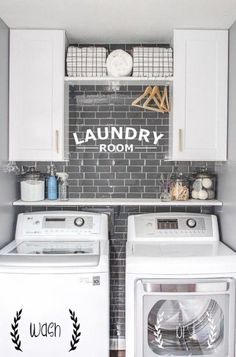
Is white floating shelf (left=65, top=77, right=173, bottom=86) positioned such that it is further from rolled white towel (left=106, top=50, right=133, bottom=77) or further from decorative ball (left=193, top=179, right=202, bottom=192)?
decorative ball (left=193, top=179, right=202, bottom=192)

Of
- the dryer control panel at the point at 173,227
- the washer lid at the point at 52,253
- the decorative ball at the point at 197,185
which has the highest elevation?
the decorative ball at the point at 197,185

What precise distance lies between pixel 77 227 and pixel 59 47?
4.17 ft

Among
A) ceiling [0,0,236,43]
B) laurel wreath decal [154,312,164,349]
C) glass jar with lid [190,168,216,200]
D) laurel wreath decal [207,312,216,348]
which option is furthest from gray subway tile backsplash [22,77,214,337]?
laurel wreath decal [207,312,216,348]

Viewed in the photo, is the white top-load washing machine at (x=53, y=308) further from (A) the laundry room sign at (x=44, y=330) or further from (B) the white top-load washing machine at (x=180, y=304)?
(B) the white top-load washing machine at (x=180, y=304)

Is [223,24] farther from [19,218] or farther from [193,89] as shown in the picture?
[19,218]

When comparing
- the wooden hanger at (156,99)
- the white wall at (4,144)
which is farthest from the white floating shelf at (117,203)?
the wooden hanger at (156,99)

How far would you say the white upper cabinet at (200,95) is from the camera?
7.88 feet

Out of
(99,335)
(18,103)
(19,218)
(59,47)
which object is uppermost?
(59,47)

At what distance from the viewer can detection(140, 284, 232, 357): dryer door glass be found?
2.03 m

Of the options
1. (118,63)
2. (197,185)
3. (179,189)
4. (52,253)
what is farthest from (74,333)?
(118,63)

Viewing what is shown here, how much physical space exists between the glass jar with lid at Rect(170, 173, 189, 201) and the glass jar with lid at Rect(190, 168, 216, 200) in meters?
0.07

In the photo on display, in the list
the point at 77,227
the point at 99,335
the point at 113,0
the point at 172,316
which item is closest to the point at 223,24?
the point at 113,0

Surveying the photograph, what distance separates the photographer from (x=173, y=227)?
2586 millimetres

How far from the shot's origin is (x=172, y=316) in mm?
2053
